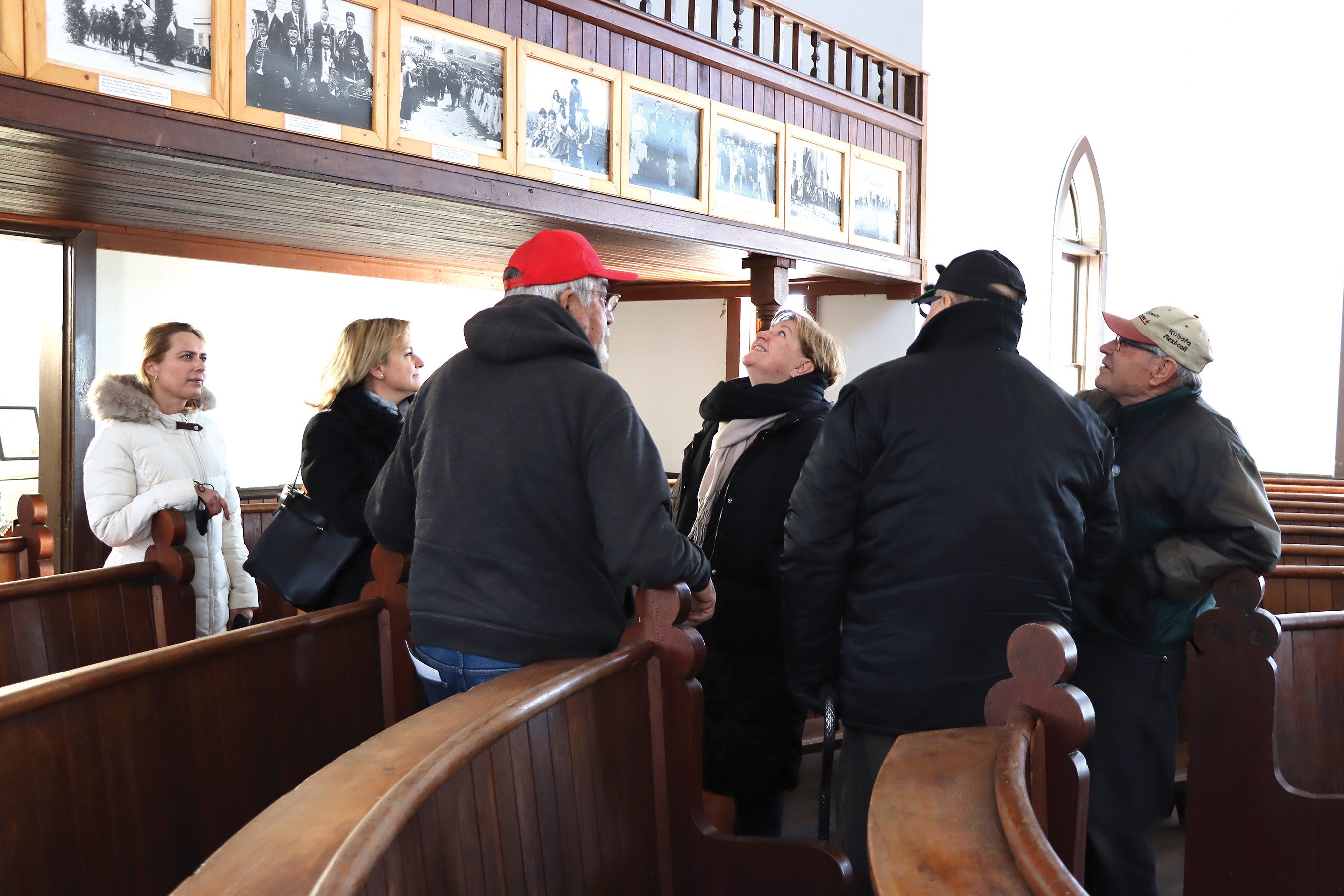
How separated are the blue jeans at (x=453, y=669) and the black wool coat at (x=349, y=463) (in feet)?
2.27

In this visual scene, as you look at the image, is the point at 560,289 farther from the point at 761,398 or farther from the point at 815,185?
the point at 815,185

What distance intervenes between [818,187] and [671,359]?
3707 millimetres

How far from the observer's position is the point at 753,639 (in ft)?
9.52

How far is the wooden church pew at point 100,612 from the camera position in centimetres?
298

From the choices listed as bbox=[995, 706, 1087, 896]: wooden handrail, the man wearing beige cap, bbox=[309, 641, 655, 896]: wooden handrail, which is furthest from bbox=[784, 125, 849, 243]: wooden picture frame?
bbox=[995, 706, 1087, 896]: wooden handrail

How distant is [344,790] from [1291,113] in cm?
1541

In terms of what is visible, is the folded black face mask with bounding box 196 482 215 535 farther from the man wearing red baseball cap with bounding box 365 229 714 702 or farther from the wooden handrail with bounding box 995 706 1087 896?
the wooden handrail with bounding box 995 706 1087 896

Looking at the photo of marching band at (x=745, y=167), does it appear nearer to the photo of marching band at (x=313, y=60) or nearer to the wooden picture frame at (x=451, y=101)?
the wooden picture frame at (x=451, y=101)

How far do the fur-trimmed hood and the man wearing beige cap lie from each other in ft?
10.6

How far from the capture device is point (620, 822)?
2037mm
